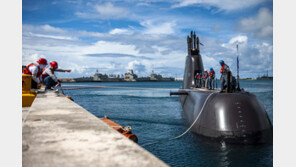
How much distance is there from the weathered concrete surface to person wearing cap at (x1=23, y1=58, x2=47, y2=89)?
569 centimetres

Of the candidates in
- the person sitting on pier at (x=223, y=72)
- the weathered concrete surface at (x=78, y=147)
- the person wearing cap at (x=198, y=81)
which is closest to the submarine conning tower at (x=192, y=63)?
the person wearing cap at (x=198, y=81)

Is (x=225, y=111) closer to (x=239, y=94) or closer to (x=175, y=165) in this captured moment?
(x=239, y=94)

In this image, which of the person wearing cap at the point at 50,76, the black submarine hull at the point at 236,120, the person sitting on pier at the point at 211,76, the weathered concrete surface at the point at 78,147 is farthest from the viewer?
the person sitting on pier at the point at 211,76

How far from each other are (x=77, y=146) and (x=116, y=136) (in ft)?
1.61

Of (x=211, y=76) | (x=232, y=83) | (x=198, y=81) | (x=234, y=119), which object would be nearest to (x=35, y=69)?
(x=234, y=119)

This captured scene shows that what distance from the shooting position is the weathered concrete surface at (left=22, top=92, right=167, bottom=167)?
1938 millimetres

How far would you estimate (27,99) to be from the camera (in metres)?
7.48

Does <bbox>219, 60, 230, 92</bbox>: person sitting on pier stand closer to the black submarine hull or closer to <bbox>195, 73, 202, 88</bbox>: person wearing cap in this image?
the black submarine hull

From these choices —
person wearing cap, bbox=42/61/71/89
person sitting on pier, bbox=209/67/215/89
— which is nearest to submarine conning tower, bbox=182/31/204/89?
person sitting on pier, bbox=209/67/215/89

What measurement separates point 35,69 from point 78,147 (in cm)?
716

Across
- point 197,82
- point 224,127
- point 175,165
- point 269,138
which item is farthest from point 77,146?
point 197,82

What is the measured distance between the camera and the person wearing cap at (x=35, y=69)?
8492mm

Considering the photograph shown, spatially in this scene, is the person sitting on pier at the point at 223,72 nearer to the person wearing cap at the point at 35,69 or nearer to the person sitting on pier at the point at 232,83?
the person sitting on pier at the point at 232,83

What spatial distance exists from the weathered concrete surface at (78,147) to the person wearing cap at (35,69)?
569cm
